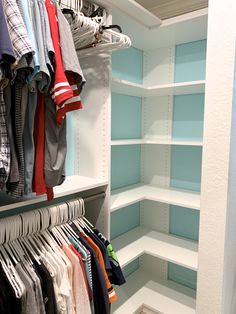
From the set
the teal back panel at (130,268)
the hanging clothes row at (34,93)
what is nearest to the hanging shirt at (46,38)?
the hanging clothes row at (34,93)

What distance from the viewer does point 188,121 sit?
2027 millimetres

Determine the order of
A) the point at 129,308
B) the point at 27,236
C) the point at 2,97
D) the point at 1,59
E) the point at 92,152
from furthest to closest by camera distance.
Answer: the point at 129,308
the point at 92,152
the point at 27,236
the point at 2,97
the point at 1,59

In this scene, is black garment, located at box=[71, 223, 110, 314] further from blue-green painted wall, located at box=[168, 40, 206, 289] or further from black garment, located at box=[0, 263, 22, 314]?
blue-green painted wall, located at box=[168, 40, 206, 289]

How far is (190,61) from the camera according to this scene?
1982 mm

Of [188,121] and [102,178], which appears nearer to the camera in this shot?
[102,178]

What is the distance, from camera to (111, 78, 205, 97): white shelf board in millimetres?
1644

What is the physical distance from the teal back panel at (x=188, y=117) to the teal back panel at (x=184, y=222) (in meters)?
0.63

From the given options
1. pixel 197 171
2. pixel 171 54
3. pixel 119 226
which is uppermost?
pixel 171 54

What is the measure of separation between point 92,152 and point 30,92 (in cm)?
69

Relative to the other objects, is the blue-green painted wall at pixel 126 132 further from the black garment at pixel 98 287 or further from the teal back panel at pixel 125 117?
the black garment at pixel 98 287

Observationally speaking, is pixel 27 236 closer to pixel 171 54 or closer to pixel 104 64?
pixel 104 64

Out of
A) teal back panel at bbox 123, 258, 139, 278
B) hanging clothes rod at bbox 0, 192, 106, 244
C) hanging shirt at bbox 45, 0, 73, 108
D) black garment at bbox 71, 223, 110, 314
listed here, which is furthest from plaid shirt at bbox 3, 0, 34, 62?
teal back panel at bbox 123, 258, 139, 278

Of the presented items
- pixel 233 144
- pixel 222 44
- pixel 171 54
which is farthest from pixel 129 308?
pixel 171 54

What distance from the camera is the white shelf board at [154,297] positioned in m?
1.82
